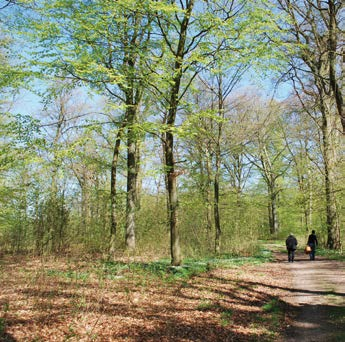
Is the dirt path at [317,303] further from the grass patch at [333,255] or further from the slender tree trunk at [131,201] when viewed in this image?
the slender tree trunk at [131,201]

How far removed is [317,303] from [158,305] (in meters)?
4.18

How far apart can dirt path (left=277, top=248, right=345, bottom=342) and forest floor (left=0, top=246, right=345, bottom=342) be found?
2 cm

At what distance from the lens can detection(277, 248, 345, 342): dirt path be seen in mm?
6562

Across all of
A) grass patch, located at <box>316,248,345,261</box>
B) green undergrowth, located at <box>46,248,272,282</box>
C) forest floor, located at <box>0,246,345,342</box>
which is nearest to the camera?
forest floor, located at <box>0,246,345,342</box>

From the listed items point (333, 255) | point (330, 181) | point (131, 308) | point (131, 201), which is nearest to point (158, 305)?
point (131, 308)

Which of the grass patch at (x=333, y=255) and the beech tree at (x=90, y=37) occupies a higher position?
the beech tree at (x=90, y=37)

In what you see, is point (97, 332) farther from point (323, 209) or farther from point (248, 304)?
point (323, 209)

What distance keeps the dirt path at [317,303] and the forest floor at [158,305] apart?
2 cm

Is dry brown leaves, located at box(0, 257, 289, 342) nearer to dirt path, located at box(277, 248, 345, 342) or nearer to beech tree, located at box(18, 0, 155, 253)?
dirt path, located at box(277, 248, 345, 342)

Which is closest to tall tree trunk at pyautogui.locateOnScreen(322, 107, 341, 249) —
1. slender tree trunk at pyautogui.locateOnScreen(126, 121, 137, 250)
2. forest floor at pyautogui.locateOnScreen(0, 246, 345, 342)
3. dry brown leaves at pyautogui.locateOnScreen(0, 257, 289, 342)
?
forest floor at pyautogui.locateOnScreen(0, 246, 345, 342)

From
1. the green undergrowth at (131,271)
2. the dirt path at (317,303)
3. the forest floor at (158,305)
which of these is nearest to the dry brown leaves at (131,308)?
the forest floor at (158,305)

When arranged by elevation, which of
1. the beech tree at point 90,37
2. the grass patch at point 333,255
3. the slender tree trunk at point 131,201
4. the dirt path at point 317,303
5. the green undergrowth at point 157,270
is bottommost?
the dirt path at point 317,303

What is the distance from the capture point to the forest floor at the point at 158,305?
5.95 meters

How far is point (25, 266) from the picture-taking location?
11.1m
